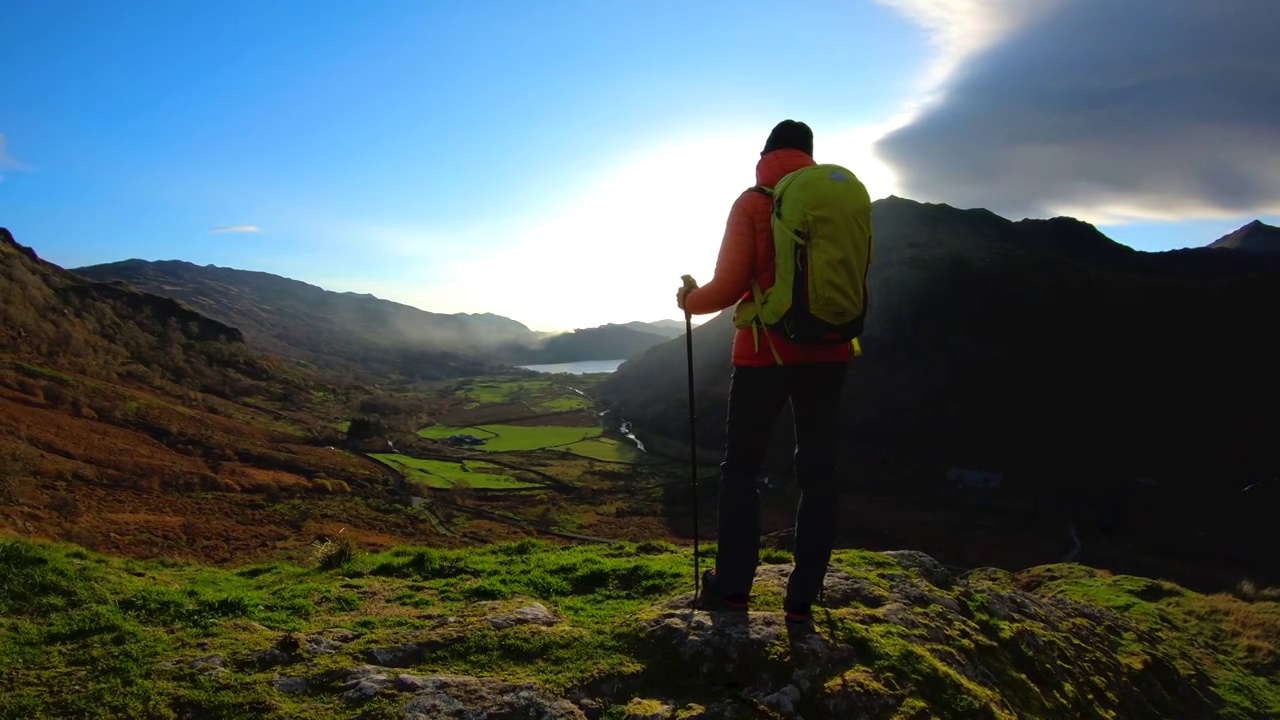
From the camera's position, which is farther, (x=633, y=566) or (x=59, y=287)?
(x=59, y=287)

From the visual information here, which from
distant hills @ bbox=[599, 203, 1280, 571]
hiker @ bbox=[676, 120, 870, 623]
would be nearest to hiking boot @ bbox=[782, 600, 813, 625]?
hiker @ bbox=[676, 120, 870, 623]

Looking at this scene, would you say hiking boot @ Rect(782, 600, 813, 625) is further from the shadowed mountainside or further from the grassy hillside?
the shadowed mountainside

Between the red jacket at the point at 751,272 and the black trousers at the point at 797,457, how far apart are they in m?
0.09

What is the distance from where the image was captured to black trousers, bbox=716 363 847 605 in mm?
4293

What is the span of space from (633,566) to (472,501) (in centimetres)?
3372

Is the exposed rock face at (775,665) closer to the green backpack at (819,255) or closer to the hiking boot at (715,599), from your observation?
the hiking boot at (715,599)

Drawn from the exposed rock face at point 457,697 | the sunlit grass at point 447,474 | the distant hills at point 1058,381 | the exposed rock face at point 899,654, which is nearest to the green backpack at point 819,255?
the exposed rock face at point 899,654

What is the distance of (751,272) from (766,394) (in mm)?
815

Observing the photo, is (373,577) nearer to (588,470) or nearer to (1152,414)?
(588,470)

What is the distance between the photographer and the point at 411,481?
128 feet

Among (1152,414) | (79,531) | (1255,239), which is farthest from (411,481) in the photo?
(1255,239)

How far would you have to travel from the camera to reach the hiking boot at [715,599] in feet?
15.0

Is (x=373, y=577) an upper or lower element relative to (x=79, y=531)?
upper

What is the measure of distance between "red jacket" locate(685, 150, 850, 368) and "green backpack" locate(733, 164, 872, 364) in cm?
12
